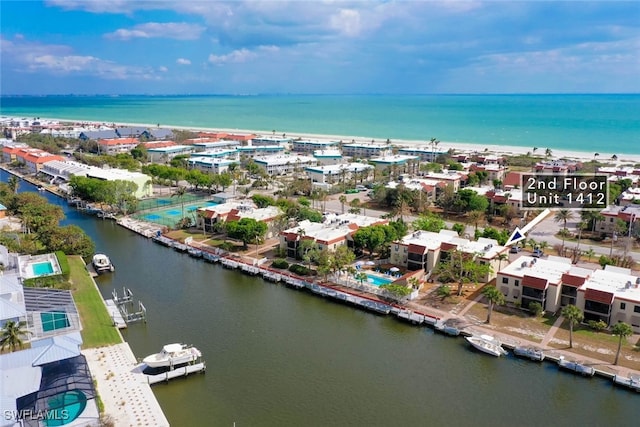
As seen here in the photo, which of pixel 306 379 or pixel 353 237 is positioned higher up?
pixel 353 237

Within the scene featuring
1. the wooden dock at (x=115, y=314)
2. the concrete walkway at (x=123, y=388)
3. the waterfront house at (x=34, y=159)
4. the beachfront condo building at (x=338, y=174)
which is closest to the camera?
the concrete walkway at (x=123, y=388)

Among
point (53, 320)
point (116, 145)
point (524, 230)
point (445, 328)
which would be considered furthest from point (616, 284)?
point (116, 145)

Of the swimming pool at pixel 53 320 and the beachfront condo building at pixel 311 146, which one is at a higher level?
the beachfront condo building at pixel 311 146

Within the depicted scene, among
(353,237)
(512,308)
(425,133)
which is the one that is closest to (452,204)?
(353,237)

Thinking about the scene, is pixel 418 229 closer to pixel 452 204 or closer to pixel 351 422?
pixel 452 204

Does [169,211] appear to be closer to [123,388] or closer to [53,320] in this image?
[53,320]

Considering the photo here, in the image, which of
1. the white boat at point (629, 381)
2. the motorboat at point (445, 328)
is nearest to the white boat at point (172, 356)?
the motorboat at point (445, 328)

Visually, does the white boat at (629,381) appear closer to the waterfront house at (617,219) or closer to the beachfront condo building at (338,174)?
the waterfront house at (617,219)
